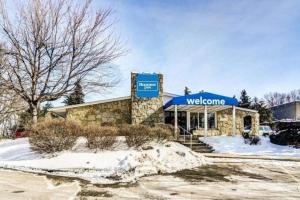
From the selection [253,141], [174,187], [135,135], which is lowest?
[174,187]

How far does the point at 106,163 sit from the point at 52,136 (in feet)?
7.18

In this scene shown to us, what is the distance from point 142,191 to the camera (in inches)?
383

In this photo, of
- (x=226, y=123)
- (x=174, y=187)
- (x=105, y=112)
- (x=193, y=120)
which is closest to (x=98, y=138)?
(x=174, y=187)

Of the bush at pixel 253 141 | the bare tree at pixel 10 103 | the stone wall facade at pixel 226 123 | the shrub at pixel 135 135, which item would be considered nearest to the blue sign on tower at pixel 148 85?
the stone wall facade at pixel 226 123

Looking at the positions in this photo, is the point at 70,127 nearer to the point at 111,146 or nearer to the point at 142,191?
the point at 111,146

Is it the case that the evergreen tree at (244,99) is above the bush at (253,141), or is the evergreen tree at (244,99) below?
above

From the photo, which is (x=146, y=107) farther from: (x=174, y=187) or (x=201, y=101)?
(x=174, y=187)

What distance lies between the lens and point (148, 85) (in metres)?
28.2

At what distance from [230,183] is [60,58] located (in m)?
11.7

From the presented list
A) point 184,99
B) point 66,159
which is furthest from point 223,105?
point 66,159

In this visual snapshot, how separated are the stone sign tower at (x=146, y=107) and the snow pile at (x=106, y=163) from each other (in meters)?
13.2

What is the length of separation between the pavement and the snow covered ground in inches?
313

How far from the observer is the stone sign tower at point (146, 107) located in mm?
27938

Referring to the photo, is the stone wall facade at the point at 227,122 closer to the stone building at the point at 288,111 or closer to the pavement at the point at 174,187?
the pavement at the point at 174,187
